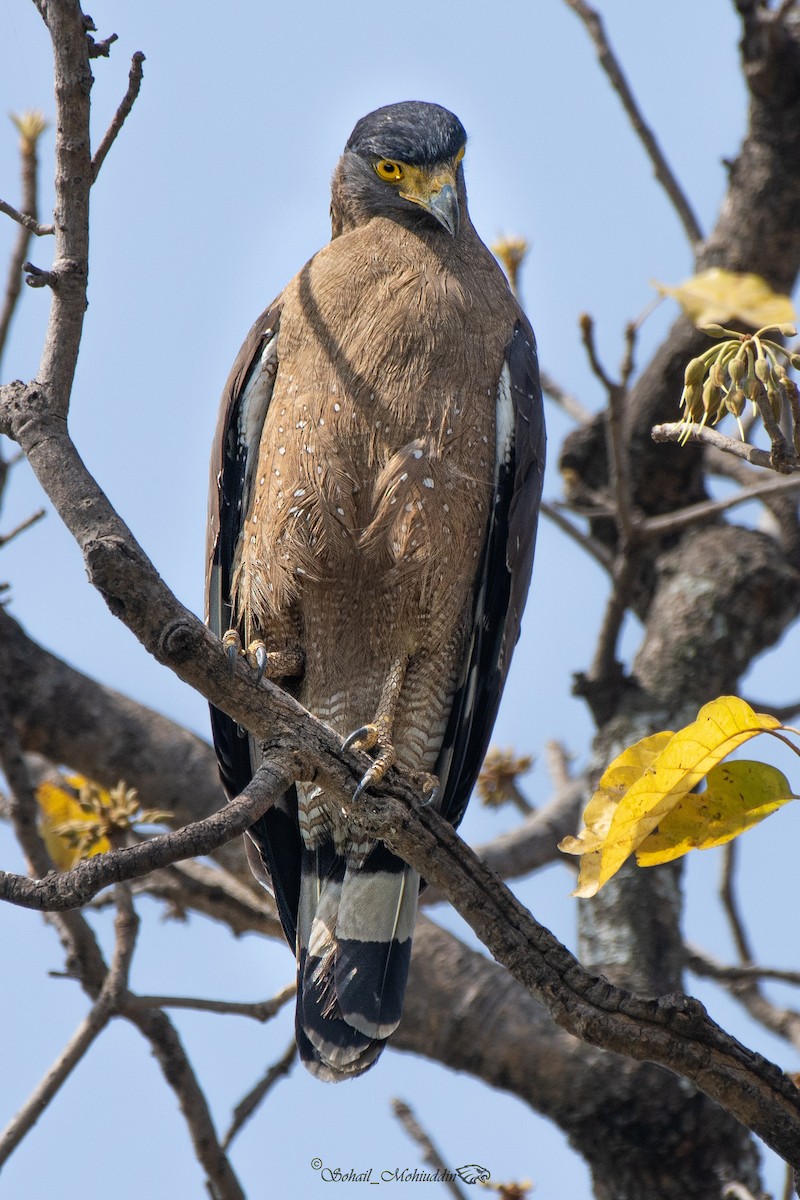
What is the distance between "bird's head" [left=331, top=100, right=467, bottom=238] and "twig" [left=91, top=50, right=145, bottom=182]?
160cm

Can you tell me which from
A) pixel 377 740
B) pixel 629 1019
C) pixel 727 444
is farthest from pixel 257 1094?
pixel 727 444

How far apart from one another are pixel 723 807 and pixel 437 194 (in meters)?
2.47

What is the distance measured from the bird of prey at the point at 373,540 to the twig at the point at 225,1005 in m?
0.15

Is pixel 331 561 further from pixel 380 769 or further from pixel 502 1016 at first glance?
pixel 502 1016

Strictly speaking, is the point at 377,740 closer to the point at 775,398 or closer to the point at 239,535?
the point at 239,535

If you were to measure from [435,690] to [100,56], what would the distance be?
6.81 ft

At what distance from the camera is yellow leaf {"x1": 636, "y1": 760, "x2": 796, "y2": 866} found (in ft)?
8.01

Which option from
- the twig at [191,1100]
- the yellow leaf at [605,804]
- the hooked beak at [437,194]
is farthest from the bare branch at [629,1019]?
the hooked beak at [437,194]

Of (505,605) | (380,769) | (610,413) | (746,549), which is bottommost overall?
(380,769)

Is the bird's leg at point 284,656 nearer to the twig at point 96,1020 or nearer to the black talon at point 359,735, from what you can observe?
the black talon at point 359,735

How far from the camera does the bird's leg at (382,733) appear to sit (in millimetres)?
2958

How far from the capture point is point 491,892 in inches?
107

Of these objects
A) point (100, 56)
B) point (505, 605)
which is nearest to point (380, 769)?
point (505, 605)

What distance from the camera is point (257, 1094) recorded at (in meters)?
3.70
